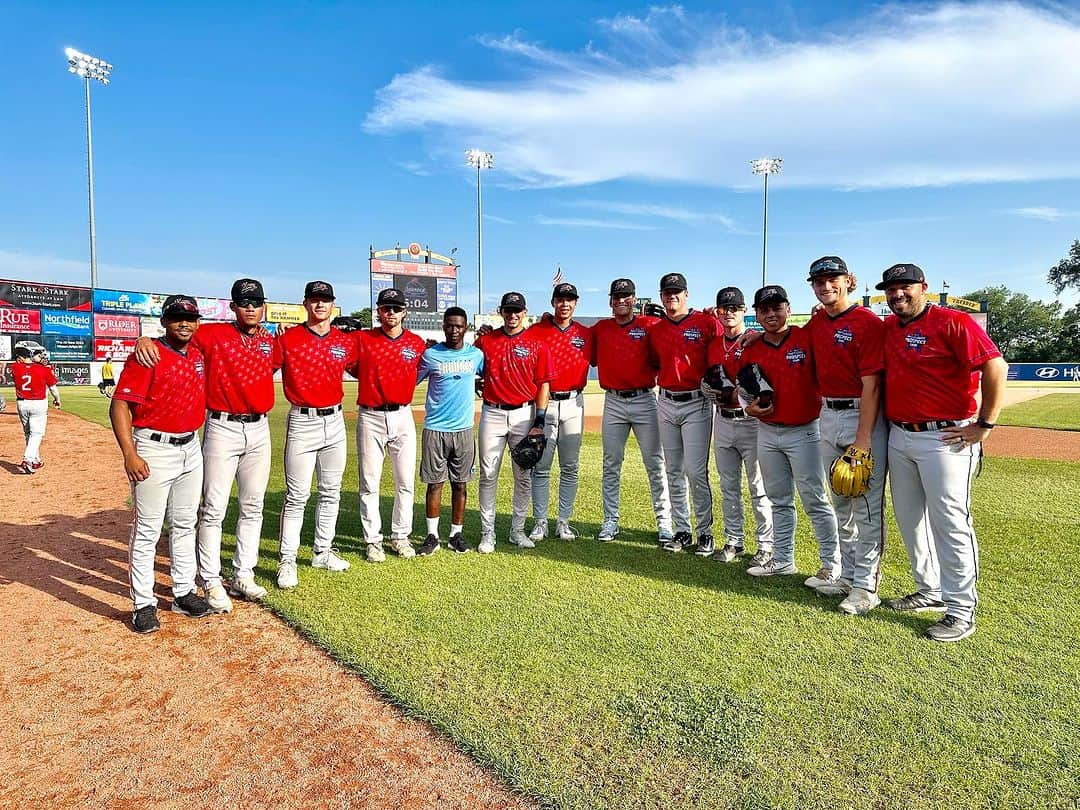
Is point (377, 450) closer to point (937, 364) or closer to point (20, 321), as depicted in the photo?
point (937, 364)

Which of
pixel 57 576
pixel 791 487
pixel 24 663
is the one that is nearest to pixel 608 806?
pixel 791 487

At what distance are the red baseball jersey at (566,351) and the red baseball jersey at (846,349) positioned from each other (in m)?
2.04

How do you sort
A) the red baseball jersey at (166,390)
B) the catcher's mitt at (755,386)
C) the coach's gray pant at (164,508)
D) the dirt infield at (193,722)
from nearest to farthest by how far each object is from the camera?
1. the dirt infield at (193,722)
2. the red baseball jersey at (166,390)
3. the coach's gray pant at (164,508)
4. the catcher's mitt at (755,386)

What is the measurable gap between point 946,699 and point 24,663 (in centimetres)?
470

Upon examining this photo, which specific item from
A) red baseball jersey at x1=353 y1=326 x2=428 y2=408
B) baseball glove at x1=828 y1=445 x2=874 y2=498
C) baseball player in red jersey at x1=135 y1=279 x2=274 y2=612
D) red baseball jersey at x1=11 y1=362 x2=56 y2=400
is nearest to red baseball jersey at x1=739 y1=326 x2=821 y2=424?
baseball glove at x1=828 y1=445 x2=874 y2=498

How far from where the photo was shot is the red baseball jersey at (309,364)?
4.62 m

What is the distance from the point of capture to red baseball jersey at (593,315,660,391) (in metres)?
5.67

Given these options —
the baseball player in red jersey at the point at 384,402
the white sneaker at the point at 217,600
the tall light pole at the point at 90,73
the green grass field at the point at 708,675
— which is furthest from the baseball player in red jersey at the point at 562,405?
the tall light pole at the point at 90,73

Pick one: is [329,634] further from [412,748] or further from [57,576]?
[57,576]

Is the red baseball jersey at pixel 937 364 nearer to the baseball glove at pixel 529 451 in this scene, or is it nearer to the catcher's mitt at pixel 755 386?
the catcher's mitt at pixel 755 386

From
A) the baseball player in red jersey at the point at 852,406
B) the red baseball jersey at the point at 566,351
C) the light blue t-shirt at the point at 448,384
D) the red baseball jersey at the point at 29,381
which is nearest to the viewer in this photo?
the baseball player in red jersey at the point at 852,406

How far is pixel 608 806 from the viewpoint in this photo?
2.39 m

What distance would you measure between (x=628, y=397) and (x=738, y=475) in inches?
44.4

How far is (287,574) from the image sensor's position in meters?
4.69
